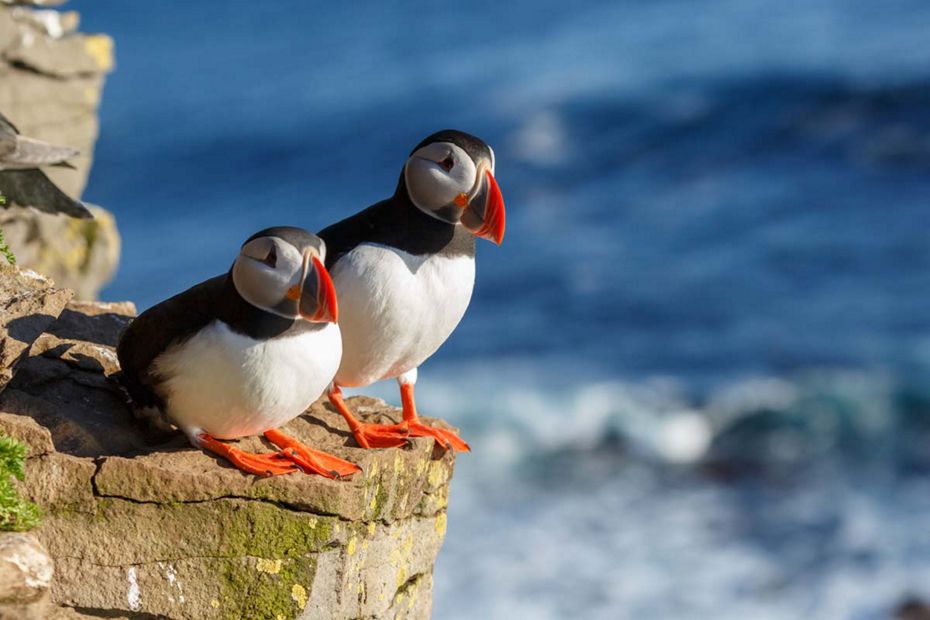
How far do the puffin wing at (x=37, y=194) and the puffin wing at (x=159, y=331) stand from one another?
158 centimetres

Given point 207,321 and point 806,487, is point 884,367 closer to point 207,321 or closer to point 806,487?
point 806,487

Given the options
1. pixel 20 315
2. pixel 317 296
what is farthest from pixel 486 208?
pixel 20 315

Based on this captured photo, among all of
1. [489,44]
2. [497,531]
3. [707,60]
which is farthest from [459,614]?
[489,44]

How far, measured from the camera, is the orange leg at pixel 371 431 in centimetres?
603

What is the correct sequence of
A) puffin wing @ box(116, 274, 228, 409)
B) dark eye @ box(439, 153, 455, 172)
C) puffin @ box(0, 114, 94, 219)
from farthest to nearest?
puffin @ box(0, 114, 94, 219)
dark eye @ box(439, 153, 455, 172)
puffin wing @ box(116, 274, 228, 409)

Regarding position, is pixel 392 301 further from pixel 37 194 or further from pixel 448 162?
pixel 37 194

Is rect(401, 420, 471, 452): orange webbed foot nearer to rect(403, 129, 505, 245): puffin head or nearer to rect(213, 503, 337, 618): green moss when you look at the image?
rect(213, 503, 337, 618): green moss

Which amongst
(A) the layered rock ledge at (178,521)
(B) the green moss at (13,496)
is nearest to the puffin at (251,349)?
(A) the layered rock ledge at (178,521)

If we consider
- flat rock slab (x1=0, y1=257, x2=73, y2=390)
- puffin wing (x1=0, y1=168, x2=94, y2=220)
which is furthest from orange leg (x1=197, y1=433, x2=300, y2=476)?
puffin wing (x1=0, y1=168, x2=94, y2=220)

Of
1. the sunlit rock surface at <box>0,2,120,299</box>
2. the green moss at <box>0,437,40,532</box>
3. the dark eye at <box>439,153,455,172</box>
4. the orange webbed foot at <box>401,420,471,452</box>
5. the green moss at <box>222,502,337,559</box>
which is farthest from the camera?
the sunlit rock surface at <box>0,2,120,299</box>

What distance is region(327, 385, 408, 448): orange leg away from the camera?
6032 mm

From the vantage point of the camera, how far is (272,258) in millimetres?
5207

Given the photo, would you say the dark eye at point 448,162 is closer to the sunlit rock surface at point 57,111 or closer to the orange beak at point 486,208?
the orange beak at point 486,208

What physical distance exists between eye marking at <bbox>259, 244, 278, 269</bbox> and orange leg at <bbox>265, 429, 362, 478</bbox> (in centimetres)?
83
